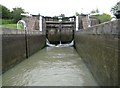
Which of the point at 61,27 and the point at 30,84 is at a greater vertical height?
the point at 61,27

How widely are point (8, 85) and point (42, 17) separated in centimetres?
1713

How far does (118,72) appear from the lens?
3615 millimetres

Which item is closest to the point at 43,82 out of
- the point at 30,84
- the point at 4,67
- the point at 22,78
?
the point at 30,84

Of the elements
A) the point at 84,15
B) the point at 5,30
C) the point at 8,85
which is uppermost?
the point at 84,15

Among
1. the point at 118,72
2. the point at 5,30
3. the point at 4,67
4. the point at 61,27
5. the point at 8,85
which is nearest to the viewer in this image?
the point at 118,72

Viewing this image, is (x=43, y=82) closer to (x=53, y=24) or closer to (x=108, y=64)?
(x=108, y=64)

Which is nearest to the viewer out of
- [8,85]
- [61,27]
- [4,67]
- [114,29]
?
[114,29]

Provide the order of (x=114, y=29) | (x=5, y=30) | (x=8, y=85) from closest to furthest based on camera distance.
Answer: (x=114, y=29)
(x=8, y=85)
(x=5, y=30)

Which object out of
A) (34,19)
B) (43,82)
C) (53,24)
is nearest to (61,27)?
(53,24)

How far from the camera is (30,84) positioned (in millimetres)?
6203

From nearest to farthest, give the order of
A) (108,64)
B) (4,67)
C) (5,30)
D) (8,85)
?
(108,64)
(8,85)
(4,67)
(5,30)

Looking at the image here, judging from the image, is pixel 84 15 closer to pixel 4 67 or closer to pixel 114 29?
pixel 4 67

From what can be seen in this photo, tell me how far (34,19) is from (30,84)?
17088 mm

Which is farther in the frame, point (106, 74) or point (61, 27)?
point (61, 27)
